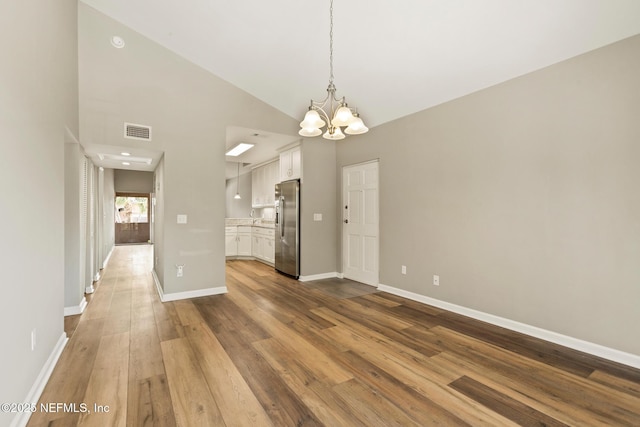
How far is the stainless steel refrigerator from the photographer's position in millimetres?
5371

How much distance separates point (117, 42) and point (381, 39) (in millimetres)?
3350

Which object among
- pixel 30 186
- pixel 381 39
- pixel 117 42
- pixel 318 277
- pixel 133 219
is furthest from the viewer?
pixel 133 219

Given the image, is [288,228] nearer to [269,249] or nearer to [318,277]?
[318,277]

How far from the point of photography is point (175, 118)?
4180 mm

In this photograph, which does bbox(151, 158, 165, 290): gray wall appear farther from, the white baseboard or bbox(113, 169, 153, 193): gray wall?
bbox(113, 169, 153, 193): gray wall

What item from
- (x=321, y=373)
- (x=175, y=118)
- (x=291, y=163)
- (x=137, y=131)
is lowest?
(x=321, y=373)

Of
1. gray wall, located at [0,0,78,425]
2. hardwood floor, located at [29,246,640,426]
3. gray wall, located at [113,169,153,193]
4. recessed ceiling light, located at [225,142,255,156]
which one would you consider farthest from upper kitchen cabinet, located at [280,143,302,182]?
gray wall, located at [113,169,153,193]

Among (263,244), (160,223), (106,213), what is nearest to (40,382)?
(160,223)

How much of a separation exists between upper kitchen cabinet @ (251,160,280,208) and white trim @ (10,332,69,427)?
5.31 m

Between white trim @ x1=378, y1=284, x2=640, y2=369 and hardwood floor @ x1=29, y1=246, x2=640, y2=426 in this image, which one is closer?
hardwood floor @ x1=29, y1=246, x2=640, y2=426

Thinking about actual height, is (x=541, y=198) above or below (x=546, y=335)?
above

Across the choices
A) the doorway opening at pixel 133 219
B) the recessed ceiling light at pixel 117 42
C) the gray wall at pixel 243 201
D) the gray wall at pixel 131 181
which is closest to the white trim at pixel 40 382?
the recessed ceiling light at pixel 117 42

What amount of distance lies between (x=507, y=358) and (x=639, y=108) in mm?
2332

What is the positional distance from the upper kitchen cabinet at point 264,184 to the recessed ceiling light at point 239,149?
1.17m
